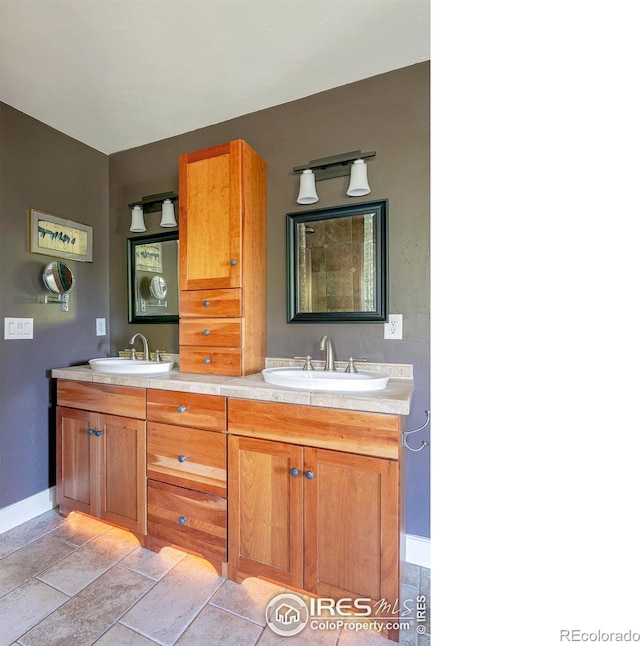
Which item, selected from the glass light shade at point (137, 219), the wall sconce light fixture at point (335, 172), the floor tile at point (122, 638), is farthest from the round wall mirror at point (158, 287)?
the floor tile at point (122, 638)

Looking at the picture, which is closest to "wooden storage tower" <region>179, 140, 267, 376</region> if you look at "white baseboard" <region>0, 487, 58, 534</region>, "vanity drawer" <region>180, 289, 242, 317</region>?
"vanity drawer" <region>180, 289, 242, 317</region>

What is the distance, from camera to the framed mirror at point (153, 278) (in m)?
2.13

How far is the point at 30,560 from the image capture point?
1.51m

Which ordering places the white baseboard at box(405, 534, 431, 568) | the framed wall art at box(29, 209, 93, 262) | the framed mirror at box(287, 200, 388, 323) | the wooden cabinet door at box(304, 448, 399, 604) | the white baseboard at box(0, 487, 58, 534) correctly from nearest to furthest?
the wooden cabinet door at box(304, 448, 399, 604) → the white baseboard at box(405, 534, 431, 568) → the framed mirror at box(287, 200, 388, 323) → the white baseboard at box(0, 487, 58, 534) → the framed wall art at box(29, 209, 93, 262)

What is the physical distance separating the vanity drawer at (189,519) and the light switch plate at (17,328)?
1193 millimetres

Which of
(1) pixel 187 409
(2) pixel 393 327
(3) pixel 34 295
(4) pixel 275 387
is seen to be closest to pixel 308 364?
(4) pixel 275 387

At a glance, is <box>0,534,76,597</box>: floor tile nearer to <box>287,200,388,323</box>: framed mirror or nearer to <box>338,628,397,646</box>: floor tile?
<box>338,628,397,646</box>: floor tile

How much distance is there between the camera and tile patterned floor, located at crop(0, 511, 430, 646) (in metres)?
1.14

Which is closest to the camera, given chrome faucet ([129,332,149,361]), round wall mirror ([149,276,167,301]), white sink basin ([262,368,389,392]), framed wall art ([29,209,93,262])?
white sink basin ([262,368,389,392])
